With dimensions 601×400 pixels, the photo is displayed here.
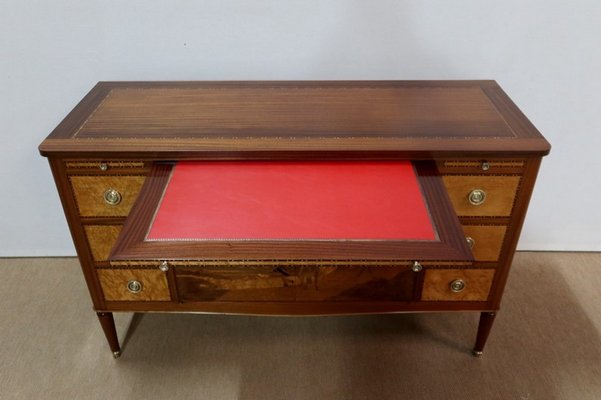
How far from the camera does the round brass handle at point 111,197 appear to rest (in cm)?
128

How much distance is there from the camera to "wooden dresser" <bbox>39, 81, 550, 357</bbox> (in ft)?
3.33

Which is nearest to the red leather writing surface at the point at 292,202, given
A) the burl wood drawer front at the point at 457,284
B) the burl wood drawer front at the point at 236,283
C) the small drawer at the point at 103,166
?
the small drawer at the point at 103,166

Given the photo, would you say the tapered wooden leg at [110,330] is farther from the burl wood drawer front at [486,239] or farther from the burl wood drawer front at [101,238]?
the burl wood drawer front at [486,239]

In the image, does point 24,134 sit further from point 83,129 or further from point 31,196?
point 83,129

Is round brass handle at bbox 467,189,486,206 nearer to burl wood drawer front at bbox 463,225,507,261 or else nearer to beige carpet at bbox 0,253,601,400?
burl wood drawer front at bbox 463,225,507,261

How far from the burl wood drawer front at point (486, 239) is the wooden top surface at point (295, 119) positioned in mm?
237

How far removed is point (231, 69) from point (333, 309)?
0.81 metres

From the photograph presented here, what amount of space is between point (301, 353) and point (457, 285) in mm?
546

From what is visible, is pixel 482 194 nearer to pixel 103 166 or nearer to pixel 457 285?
pixel 457 285

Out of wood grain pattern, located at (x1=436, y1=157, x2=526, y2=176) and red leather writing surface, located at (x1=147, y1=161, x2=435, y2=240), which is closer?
red leather writing surface, located at (x1=147, y1=161, x2=435, y2=240)

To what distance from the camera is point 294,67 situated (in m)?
1.60

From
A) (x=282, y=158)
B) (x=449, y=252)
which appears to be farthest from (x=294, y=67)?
(x=449, y=252)

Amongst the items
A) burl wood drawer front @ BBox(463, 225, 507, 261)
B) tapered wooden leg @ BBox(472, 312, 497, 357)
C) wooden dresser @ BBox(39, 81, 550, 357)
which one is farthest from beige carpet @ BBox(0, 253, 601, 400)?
burl wood drawer front @ BBox(463, 225, 507, 261)

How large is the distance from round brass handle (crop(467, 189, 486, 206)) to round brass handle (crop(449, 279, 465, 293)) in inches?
9.2
